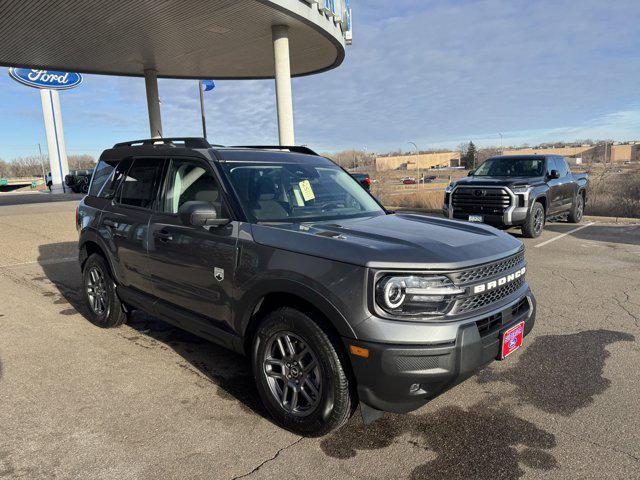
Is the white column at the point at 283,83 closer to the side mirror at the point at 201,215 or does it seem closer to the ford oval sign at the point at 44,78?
the side mirror at the point at 201,215

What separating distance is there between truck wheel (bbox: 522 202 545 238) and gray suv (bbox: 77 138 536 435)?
671cm

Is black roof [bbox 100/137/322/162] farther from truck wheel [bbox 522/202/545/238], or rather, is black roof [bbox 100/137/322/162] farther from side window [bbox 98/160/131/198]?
truck wheel [bbox 522/202/545/238]

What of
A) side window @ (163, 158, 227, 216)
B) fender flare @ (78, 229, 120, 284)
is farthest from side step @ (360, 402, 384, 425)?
fender flare @ (78, 229, 120, 284)

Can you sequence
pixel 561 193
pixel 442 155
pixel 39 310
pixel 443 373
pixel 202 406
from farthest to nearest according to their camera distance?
pixel 442 155, pixel 561 193, pixel 39 310, pixel 202 406, pixel 443 373

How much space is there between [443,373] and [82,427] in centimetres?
241

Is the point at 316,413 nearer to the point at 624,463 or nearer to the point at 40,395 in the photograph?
the point at 624,463

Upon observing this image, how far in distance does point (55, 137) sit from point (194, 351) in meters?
35.4

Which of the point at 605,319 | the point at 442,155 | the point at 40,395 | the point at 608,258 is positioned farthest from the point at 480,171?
the point at 442,155

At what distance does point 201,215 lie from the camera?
325 centimetres

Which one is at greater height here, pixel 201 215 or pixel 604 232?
pixel 201 215

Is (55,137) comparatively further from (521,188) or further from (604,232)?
(604,232)

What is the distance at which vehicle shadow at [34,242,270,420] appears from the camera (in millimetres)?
3613

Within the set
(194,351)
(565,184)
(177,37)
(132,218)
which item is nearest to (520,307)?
(194,351)

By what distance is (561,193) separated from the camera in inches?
443
